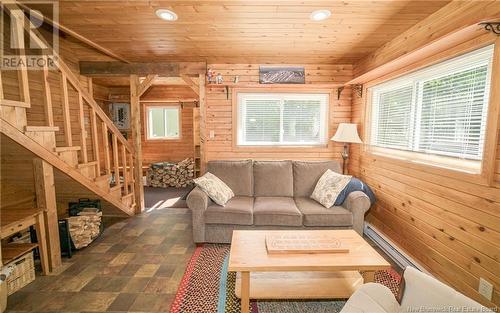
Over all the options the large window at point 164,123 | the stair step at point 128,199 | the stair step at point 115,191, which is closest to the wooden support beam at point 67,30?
the stair step at point 115,191

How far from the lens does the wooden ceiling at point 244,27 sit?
6.85ft

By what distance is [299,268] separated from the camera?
163cm

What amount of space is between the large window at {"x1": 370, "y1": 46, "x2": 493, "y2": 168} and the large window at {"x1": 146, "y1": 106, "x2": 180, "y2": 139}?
508 cm

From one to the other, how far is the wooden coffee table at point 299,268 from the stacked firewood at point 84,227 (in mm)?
1861

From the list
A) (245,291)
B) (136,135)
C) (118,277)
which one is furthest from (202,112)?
(245,291)

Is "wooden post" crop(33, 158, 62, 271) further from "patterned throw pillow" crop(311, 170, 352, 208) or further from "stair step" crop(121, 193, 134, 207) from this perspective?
"patterned throw pillow" crop(311, 170, 352, 208)

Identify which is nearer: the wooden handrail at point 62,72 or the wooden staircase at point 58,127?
the wooden staircase at point 58,127

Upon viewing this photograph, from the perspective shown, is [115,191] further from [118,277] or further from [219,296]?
[219,296]

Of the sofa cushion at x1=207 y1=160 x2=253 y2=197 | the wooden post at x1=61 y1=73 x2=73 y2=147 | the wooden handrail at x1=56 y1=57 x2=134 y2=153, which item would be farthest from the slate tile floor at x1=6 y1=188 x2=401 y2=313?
the wooden handrail at x1=56 y1=57 x2=134 y2=153

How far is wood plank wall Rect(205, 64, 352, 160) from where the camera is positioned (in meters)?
3.71

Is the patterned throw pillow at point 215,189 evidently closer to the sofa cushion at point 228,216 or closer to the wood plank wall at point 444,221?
the sofa cushion at point 228,216

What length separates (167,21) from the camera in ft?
7.77

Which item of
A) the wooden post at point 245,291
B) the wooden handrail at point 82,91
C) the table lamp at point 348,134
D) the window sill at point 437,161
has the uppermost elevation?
the wooden handrail at point 82,91

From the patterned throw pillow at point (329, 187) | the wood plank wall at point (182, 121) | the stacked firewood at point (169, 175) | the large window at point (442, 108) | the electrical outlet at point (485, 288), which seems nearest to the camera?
the electrical outlet at point (485, 288)
